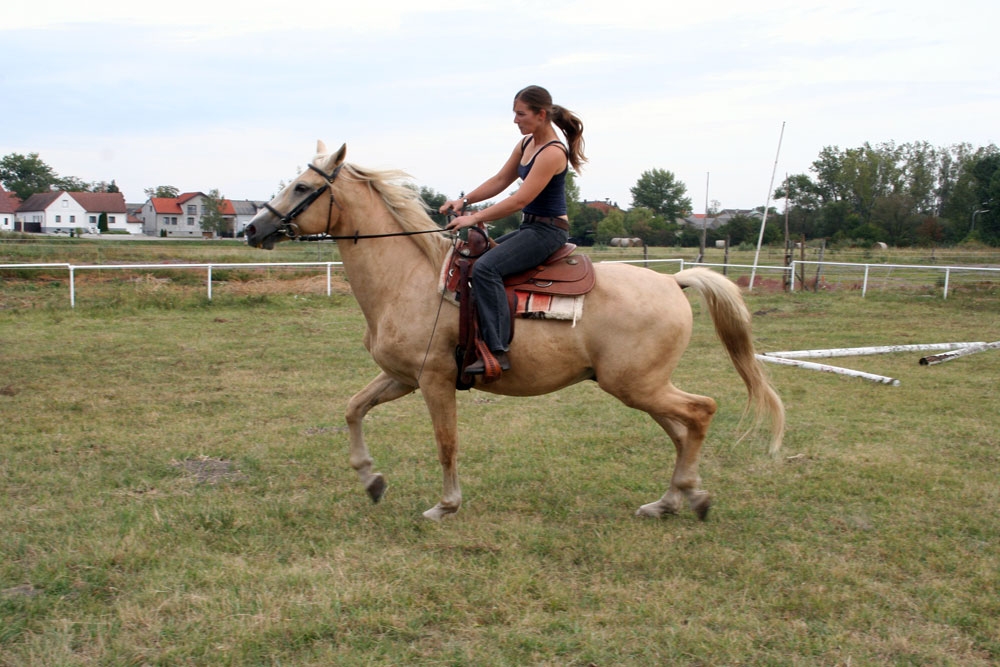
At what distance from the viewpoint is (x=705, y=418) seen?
527 cm

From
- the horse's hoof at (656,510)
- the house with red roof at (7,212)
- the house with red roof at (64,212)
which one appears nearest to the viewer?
the horse's hoof at (656,510)

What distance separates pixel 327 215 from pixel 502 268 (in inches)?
51.1

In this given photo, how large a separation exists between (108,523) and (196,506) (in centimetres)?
55

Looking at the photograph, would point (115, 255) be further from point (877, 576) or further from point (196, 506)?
point (877, 576)

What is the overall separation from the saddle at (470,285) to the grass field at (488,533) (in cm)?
114

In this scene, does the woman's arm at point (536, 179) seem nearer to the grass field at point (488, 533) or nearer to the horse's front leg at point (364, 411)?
the horse's front leg at point (364, 411)

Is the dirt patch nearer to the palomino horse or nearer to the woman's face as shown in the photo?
the palomino horse

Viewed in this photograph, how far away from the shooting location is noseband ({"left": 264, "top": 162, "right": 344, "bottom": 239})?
5.05 meters

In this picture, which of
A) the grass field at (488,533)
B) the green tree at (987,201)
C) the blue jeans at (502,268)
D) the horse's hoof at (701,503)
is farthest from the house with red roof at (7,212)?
the horse's hoof at (701,503)

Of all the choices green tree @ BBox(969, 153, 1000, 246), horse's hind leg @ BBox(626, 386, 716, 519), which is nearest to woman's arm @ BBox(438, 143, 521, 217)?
horse's hind leg @ BBox(626, 386, 716, 519)

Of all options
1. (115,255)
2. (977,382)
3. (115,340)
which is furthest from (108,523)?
(115,255)

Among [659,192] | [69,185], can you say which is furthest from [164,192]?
[659,192]

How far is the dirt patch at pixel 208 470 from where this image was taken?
5906mm

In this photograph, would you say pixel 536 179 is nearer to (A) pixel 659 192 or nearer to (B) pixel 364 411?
(B) pixel 364 411
